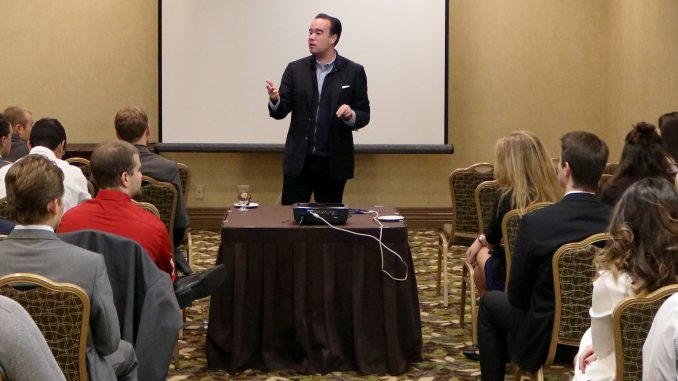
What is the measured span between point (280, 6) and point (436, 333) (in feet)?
13.9

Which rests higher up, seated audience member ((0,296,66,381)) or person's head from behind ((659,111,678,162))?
person's head from behind ((659,111,678,162))

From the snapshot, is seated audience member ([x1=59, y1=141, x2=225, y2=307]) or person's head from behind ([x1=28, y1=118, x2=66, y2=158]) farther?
person's head from behind ([x1=28, y1=118, x2=66, y2=158])

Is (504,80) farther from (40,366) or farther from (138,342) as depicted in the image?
(40,366)

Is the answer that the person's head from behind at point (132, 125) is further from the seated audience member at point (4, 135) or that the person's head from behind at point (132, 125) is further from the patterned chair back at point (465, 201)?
the patterned chair back at point (465, 201)

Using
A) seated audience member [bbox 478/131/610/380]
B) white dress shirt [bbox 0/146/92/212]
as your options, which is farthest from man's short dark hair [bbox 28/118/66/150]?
seated audience member [bbox 478/131/610/380]

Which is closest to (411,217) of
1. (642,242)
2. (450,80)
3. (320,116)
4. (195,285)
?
(450,80)

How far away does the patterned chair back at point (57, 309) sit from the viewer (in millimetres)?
2992

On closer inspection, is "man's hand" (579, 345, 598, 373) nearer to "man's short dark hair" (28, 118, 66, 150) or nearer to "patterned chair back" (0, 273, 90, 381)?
"patterned chair back" (0, 273, 90, 381)

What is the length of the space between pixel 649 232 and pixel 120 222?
83.1 inches

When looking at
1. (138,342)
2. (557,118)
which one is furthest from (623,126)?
(138,342)

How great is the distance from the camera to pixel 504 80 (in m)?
9.45

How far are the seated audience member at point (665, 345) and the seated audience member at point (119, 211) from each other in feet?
7.45

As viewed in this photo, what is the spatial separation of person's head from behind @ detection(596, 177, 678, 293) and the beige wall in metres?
6.61

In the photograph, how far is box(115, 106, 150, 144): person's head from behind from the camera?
572 centimetres
